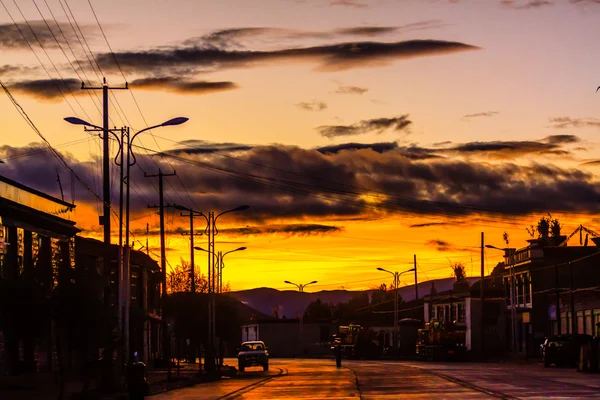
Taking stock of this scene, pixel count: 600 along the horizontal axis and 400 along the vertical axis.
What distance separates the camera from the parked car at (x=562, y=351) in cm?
7281

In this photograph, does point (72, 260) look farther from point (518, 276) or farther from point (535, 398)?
point (518, 276)

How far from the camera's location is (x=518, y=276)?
124m

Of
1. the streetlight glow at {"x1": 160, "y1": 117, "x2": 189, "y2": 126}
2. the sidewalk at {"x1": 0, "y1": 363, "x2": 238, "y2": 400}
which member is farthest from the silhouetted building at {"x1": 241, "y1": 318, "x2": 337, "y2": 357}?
the streetlight glow at {"x1": 160, "y1": 117, "x2": 189, "y2": 126}

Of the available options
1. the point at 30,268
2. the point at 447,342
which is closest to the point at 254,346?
the point at 447,342

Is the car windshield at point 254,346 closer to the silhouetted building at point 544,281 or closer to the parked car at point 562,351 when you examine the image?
the parked car at point 562,351

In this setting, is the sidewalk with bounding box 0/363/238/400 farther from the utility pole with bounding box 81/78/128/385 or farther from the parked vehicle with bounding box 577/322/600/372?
the parked vehicle with bounding box 577/322/600/372

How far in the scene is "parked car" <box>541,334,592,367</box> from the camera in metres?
72.8

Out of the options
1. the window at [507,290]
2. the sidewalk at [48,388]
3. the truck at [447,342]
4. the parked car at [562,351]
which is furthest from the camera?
the window at [507,290]

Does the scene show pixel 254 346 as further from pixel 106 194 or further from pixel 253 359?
pixel 106 194

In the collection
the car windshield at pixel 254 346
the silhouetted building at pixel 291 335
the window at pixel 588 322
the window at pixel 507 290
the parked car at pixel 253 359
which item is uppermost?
the window at pixel 507 290

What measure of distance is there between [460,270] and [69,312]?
16532 centimetres

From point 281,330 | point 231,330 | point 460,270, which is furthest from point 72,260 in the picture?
point 460,270

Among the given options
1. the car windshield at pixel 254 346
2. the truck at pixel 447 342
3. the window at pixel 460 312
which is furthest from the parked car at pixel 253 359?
the window at pixel 460 312

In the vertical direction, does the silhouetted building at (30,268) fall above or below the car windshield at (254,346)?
above
